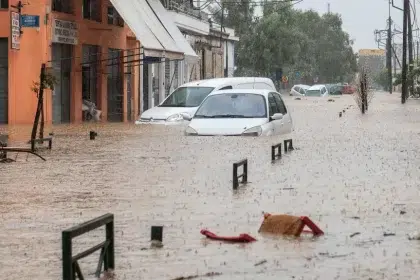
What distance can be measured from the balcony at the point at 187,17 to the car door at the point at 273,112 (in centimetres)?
2797

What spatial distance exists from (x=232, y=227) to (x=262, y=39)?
99.1m

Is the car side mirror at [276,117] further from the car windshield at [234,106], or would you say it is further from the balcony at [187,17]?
the balcony at [187,17]

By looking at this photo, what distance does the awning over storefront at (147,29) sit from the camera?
40.1m

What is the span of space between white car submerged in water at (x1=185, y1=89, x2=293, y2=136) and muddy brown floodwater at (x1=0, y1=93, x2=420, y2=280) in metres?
1.16

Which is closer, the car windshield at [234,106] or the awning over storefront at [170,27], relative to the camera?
the car windshield at [234,106]

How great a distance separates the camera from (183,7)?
60844 mm

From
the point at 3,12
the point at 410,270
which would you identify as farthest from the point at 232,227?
the point at 3,12

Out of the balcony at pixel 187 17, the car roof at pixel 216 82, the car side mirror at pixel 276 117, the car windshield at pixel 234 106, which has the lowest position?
the car side mirror at pixel 276 117

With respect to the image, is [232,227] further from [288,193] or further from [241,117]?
[241,117]

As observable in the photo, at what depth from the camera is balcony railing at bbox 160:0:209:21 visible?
178 feet

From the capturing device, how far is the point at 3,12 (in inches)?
1464

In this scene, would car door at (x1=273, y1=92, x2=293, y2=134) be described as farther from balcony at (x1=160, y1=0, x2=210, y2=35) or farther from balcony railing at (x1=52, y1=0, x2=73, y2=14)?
balcony at (x1=160, y1=0, x2=210, y2=35)

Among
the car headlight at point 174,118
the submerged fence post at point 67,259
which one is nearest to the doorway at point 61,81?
the car headlight at point 174,118

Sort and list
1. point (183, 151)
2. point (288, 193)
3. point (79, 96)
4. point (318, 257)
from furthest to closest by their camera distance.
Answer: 1. point (79, 96)
2. point (183, 151)
3. point (288, 193)
4. point (318, 257)
